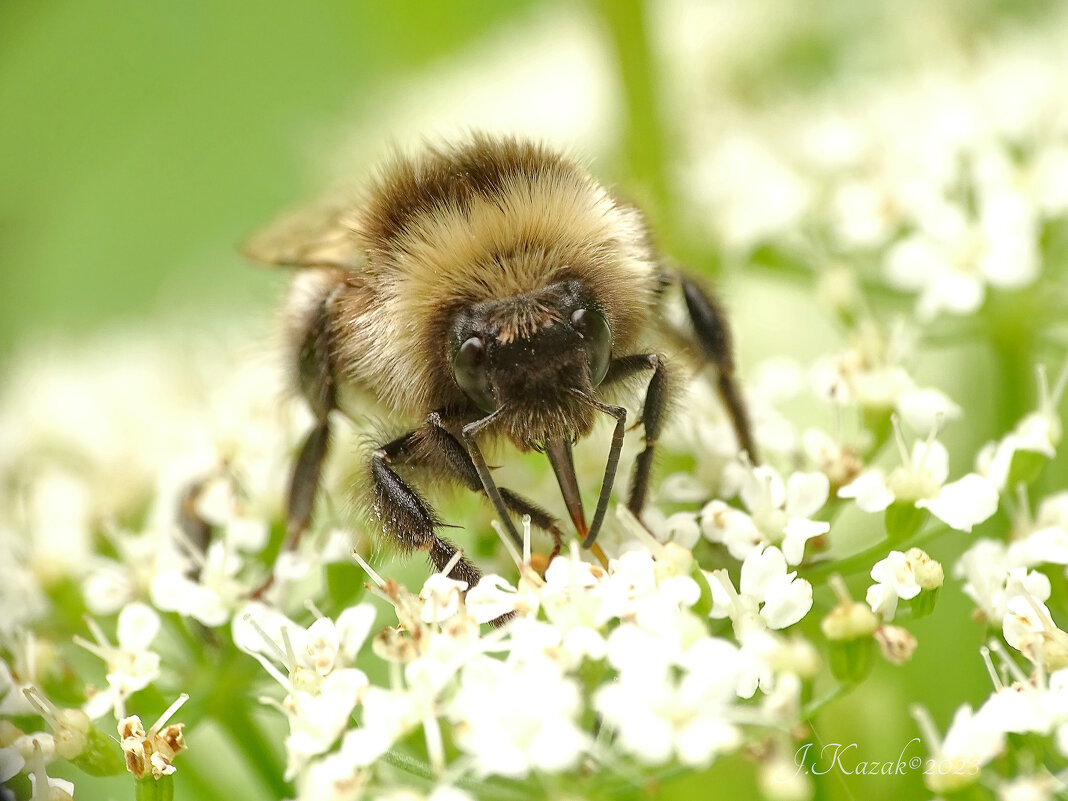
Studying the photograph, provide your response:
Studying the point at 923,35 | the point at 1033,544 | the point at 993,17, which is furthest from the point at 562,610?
the point at 993,17

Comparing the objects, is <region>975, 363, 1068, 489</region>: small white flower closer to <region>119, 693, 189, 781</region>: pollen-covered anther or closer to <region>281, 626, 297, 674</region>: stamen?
<region>281, 626, 297, 674</region>: stamen

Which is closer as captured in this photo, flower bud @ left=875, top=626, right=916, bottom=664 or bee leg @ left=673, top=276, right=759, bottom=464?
flower bud @ left=875, top=626, right=916, bottom=664

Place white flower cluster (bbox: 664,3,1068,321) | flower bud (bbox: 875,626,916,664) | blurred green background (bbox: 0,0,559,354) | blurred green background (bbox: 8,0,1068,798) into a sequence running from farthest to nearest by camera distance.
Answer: blurred green background (bbox: 0,0,559,354) < blurred green background (bbox: 8,0,1068,798) < white flower cluster (bbox: 664,3,1068,321) < flower bud (bbox: 875,626,916,664)

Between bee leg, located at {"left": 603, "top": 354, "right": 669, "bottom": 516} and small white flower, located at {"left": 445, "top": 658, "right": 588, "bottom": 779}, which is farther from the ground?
bee leg, located at {"left": 603, "top": 354, "right": 669, "bottom": 516}

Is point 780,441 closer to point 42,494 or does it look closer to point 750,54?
point 42,494

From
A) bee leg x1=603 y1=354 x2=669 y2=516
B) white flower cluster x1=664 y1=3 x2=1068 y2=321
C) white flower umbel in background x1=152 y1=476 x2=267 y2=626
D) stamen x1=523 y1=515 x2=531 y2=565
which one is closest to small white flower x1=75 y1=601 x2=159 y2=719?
white flower umbel in background x1=152 y1=476 x2=267 y2=626

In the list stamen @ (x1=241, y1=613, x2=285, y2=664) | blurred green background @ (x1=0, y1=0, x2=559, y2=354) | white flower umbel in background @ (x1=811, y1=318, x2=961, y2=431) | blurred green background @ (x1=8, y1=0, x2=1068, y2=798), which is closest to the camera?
stamen @ (x1=241, y1=613, x2=285, y2=664)

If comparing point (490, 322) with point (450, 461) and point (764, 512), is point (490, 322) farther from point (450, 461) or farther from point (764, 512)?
point (764, 512)
